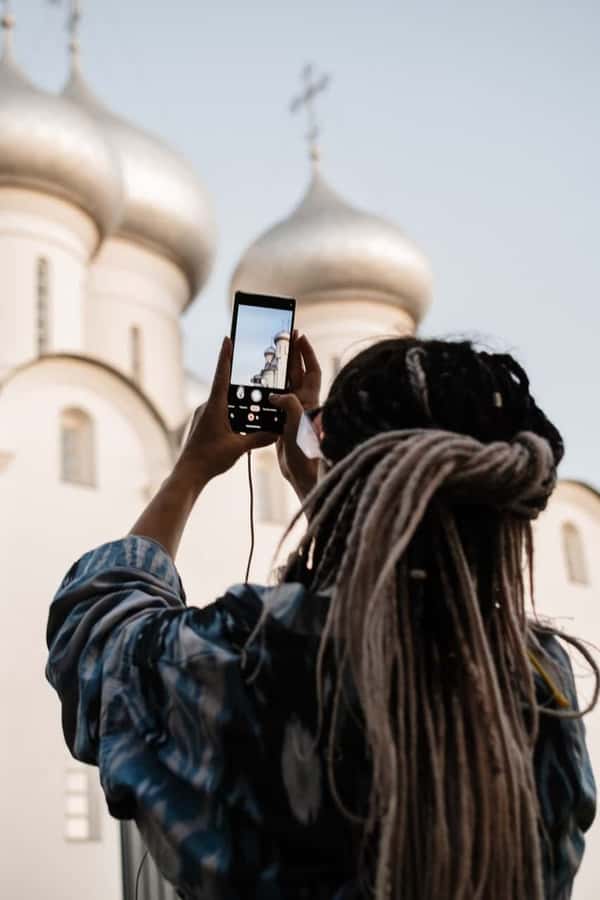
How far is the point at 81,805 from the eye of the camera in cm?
822

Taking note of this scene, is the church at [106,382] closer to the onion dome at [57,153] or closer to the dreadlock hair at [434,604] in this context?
the onion dome at [57,153]

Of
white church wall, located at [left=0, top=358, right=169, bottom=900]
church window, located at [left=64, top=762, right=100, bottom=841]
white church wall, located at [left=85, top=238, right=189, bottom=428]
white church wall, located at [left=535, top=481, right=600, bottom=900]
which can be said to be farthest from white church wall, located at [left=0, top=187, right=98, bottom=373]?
white church wall, located at [left=535, top=481, right=600, bottom=900]

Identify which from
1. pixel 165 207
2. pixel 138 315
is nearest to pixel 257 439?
pixel 138 315

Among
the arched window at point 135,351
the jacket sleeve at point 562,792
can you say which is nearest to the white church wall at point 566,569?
the arched window at point 135,351

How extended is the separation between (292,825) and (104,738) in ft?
0.70

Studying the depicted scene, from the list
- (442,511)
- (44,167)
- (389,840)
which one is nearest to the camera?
(389,840)

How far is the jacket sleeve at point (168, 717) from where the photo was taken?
4.09 ft

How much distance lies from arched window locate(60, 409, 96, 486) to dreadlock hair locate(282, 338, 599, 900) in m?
8.29

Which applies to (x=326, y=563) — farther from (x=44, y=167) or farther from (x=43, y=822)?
(x=44, y=167)

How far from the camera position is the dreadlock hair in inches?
47.3

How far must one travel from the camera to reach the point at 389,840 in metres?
1.17

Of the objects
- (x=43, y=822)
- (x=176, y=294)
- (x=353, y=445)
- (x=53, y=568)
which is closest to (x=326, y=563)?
(x=353, y=445)

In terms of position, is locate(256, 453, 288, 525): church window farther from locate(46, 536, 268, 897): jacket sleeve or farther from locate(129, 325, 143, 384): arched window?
locate(46, 536, 268, 897): jacket sleeve

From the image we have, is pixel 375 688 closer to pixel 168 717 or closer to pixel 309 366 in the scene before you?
pixel 168 717
